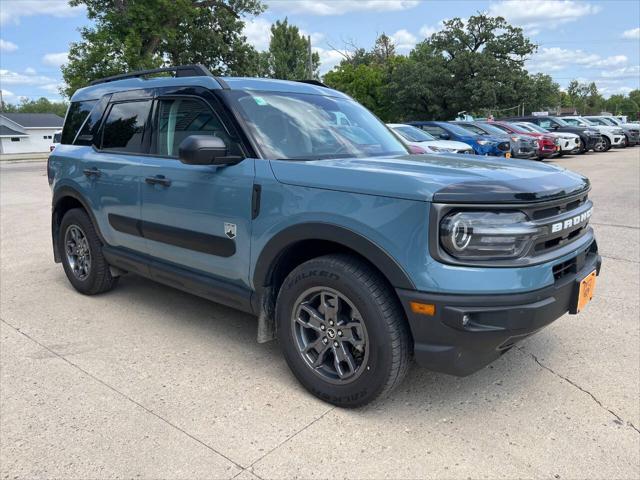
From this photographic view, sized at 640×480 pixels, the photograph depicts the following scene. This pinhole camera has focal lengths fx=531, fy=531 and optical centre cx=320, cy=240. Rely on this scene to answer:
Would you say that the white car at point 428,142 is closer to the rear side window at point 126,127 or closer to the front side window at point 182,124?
the rear side window at point 126,127

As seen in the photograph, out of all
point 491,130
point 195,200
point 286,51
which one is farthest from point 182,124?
point 286,51

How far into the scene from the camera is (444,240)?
2.43m

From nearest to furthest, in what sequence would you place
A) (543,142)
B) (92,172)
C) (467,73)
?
(92,172) → (543,142) → (467,73)

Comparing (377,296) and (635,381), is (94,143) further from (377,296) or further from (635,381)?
(635,381)

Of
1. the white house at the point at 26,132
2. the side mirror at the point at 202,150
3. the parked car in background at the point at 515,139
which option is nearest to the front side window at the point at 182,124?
the side mirror at the point at 202,150

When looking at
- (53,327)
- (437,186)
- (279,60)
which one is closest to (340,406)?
(437,186)

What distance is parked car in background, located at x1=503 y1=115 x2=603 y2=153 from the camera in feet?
76.5

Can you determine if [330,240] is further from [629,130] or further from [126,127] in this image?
[629,130]

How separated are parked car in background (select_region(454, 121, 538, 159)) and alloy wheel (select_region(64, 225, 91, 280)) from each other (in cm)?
1423

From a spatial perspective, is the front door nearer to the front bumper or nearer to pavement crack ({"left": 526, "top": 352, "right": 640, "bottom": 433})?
the front bumper

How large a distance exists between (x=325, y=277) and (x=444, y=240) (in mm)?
698

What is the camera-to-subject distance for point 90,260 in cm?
478

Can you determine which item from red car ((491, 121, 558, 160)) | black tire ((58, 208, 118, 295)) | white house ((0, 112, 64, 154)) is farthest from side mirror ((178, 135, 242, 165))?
white house ((0, 112, 64, 154))

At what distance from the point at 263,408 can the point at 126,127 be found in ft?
8.38
